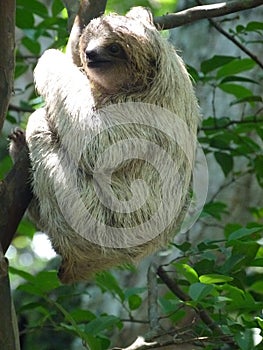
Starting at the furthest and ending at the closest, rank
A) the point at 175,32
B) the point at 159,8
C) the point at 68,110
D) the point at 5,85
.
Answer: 1. the point at 159,8
2. the point at 175,32
3. the point at 68,110
4. the point at 5,85

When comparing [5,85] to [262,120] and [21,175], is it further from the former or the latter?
[262,120]

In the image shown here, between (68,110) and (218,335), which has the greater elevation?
(68,110)

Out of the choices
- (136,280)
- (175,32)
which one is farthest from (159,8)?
(136,280)

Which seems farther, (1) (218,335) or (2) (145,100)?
(2) (145,100)

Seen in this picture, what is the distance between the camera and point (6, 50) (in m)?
4.10

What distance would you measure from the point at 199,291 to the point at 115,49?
1.84m

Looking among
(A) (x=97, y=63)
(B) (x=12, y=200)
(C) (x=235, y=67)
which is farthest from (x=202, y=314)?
(C) (x=235, y=67)

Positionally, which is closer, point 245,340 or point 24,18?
point 245,340

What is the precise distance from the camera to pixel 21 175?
4.58 m

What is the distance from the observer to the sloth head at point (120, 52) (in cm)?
498

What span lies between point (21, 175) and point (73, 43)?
3.73 ft

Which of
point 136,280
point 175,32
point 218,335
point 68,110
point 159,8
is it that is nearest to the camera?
point 218,335

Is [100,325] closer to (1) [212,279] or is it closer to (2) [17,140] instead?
(1) [212,279]

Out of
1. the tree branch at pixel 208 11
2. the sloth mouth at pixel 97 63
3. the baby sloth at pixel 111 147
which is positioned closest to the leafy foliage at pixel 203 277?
the baby sloth at pixel 111 147
